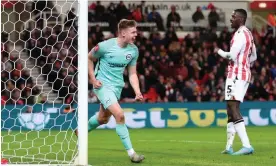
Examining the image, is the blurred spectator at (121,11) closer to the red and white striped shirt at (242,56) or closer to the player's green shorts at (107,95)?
the red and white striped shirt at (242,56)

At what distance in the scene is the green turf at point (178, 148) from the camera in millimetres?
8633

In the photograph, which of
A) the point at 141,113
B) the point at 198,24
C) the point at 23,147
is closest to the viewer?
the point at 23,147

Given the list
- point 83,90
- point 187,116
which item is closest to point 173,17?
point 187,116

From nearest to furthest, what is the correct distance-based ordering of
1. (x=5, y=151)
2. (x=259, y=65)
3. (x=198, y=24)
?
1. (x=5, y=151)
2. (x=259, y=65)
3. (x=198, y=24)

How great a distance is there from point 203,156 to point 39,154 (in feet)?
7.23

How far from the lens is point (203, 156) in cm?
936

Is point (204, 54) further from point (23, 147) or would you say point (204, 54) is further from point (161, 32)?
point (23, 147)

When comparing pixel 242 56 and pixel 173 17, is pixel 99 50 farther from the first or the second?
pixel 173 17

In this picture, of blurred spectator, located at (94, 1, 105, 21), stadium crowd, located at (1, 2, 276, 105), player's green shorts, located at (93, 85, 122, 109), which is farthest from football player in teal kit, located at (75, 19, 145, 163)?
blurred spectator, located at (94, 1, 105, 21)

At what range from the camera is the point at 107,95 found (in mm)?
8852

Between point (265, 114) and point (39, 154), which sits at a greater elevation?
point (39, 154)

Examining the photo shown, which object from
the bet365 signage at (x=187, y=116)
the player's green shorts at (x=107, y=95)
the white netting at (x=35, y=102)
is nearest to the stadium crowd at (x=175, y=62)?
the white netting at (x=35, y=102)

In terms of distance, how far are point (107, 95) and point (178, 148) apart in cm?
255

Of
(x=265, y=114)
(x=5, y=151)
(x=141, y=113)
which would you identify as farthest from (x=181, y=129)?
(x=5, y=151)
